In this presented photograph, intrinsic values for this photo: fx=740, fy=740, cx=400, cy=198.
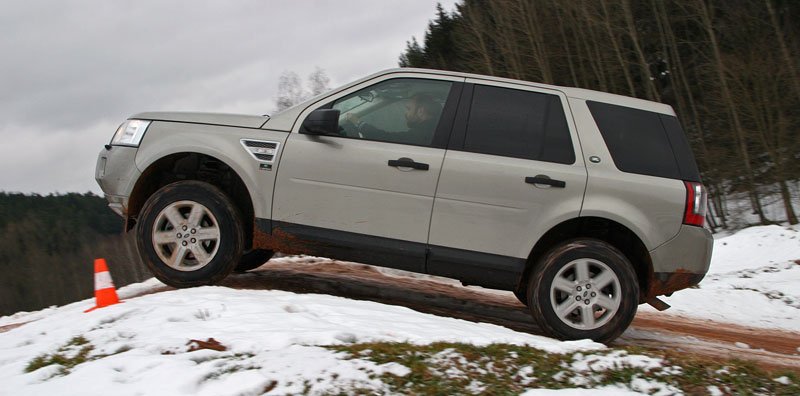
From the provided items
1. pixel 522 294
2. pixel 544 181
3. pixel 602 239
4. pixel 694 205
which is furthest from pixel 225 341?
pixel 694 205

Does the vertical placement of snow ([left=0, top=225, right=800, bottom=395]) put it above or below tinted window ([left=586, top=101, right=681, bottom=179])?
below

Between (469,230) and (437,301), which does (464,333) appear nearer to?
(469,230)

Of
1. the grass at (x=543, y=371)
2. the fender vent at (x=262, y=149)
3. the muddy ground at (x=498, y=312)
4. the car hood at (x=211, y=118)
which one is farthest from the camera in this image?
the muddy ground at (x=498, y=312)

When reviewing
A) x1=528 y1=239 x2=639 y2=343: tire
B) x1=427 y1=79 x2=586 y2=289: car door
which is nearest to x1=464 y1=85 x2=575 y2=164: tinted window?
x1=427 y1=79 x2=586 y2=289: car door

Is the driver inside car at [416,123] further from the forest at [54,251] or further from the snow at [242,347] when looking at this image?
the forest at [54,251]

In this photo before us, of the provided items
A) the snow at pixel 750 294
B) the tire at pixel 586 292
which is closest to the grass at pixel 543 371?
the tire at pixel 586 292

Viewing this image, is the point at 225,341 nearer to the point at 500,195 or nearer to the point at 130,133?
the point at 500,195

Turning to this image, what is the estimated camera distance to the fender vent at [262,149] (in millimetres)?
5883

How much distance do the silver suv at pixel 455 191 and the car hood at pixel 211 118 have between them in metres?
0.01

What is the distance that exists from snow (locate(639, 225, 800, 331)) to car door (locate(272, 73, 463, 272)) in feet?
14.3

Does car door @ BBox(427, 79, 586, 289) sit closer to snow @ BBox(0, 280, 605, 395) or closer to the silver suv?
the silver suv

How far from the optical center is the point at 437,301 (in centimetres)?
748

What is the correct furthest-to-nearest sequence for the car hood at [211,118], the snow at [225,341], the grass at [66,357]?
1. the car hood at [211,118]
2. the grass at [66,357]
3. the snow at [225,341]

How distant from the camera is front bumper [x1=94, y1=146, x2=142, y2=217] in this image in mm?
6066
